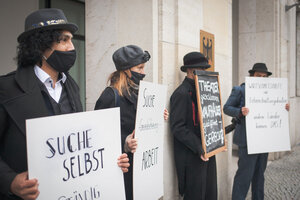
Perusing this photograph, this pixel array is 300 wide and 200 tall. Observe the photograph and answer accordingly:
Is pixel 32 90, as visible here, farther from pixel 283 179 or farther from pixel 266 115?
pixel 283 179

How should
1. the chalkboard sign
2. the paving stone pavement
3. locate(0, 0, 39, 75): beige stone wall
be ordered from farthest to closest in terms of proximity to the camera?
the paving stone pavement → locate(0, 0, 39, 75): beige stone wall → the chalkboard sign

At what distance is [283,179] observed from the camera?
561cm

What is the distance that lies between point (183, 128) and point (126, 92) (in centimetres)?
93

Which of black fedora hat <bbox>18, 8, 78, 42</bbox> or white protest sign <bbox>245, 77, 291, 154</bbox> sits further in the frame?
white protest sign <bbox>245, 77, 291, 154</bbox>

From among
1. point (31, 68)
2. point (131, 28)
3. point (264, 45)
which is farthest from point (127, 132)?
point (264, 45)

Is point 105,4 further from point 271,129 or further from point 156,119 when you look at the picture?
point 271,129

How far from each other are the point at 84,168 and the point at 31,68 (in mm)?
640

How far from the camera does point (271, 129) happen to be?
4078 millimetres

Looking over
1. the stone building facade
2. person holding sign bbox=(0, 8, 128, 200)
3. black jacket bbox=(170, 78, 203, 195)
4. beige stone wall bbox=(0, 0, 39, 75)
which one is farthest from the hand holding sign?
beige stone wall bbox=(0, 0, 39, 75)

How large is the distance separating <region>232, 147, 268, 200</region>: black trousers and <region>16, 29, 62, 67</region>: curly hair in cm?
304

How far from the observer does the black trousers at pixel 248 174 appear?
388 centimetres

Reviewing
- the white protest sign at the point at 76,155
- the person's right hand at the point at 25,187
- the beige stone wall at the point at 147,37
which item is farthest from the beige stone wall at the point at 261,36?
the person's right hand at the point at 25,187

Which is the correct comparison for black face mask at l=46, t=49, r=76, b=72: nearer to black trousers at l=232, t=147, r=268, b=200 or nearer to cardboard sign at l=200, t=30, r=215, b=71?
cardboard sign at l=200, t=30, r=215, b=71

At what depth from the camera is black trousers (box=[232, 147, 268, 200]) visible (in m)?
3.88
